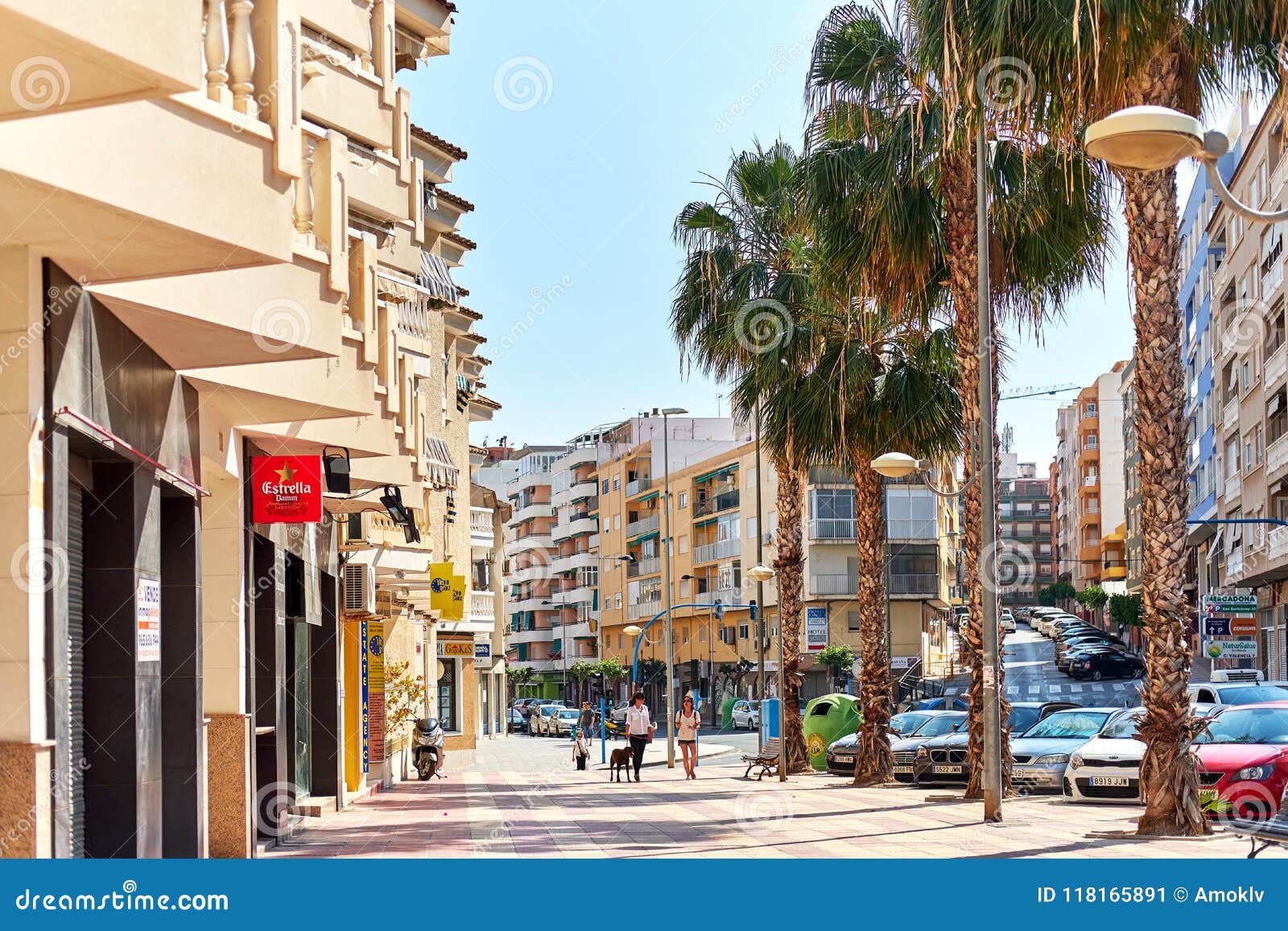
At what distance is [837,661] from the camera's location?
7875 centimetres

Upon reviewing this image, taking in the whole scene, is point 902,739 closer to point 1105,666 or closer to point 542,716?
point 1105,666

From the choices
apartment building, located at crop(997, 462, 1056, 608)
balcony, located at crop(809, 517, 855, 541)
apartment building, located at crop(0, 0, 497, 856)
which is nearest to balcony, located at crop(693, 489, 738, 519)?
balcony, located at crop(809, 517, 855, 541)

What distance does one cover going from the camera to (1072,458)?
14762 cm

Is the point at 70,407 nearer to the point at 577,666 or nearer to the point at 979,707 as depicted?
the point at 979,707

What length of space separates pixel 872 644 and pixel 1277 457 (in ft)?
78.4

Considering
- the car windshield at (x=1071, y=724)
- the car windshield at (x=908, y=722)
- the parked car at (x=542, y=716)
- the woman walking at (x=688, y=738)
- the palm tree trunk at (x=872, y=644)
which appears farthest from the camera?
the parked car at (x=542, y=716)

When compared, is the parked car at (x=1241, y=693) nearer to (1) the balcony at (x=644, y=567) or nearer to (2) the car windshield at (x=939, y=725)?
(2) the car windshield at (x=939, y=725)

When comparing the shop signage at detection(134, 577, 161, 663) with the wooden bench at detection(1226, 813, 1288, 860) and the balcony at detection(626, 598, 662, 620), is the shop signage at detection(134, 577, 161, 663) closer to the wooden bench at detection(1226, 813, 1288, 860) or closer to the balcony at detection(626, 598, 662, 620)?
the wooden bench at detection(1226, 813, 1288, 860)

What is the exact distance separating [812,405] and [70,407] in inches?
806

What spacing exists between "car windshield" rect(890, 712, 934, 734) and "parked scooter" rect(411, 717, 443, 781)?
34.0 feet

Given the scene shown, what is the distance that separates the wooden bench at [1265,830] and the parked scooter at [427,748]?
26.0 m

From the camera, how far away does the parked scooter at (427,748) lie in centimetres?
3612

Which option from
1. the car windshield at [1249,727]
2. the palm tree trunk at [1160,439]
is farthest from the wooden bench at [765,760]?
the palm tree trunk at [1160,439]
